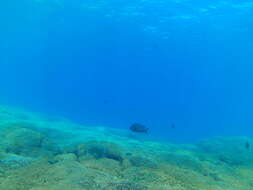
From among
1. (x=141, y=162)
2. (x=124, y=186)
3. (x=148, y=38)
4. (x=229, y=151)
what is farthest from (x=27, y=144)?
(x=148, y=38)

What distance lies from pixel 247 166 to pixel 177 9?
3123 centimetres

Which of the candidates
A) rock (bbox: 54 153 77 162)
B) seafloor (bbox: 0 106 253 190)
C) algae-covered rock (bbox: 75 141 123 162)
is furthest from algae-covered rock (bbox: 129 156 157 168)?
rock (bbox: 54 153 77 162)

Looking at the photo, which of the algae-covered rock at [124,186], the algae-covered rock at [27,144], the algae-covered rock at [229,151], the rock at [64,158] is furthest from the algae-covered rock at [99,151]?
the algae-covered rock at [229,151]

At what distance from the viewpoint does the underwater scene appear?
7422 mm

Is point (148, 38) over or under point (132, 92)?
under

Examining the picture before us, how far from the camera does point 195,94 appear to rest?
152m

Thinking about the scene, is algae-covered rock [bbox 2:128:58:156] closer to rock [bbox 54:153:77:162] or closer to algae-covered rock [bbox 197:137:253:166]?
rock [bbox 54:153:77:162]

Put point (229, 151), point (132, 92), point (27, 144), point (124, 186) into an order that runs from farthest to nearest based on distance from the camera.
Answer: point (132, 92)
point (229, 151)
point (27, 144)
point (124, 186)

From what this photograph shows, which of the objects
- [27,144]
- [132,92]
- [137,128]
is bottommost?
[27,144]

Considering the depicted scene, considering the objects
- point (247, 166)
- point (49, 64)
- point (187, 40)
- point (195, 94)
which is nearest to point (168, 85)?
point (195, 94)

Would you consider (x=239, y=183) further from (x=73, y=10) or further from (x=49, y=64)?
(x=49, y=64)

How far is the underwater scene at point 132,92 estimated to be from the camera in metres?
7.42

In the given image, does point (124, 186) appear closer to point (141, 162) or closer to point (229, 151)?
point (141, 162)

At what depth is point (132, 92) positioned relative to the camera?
528ft
